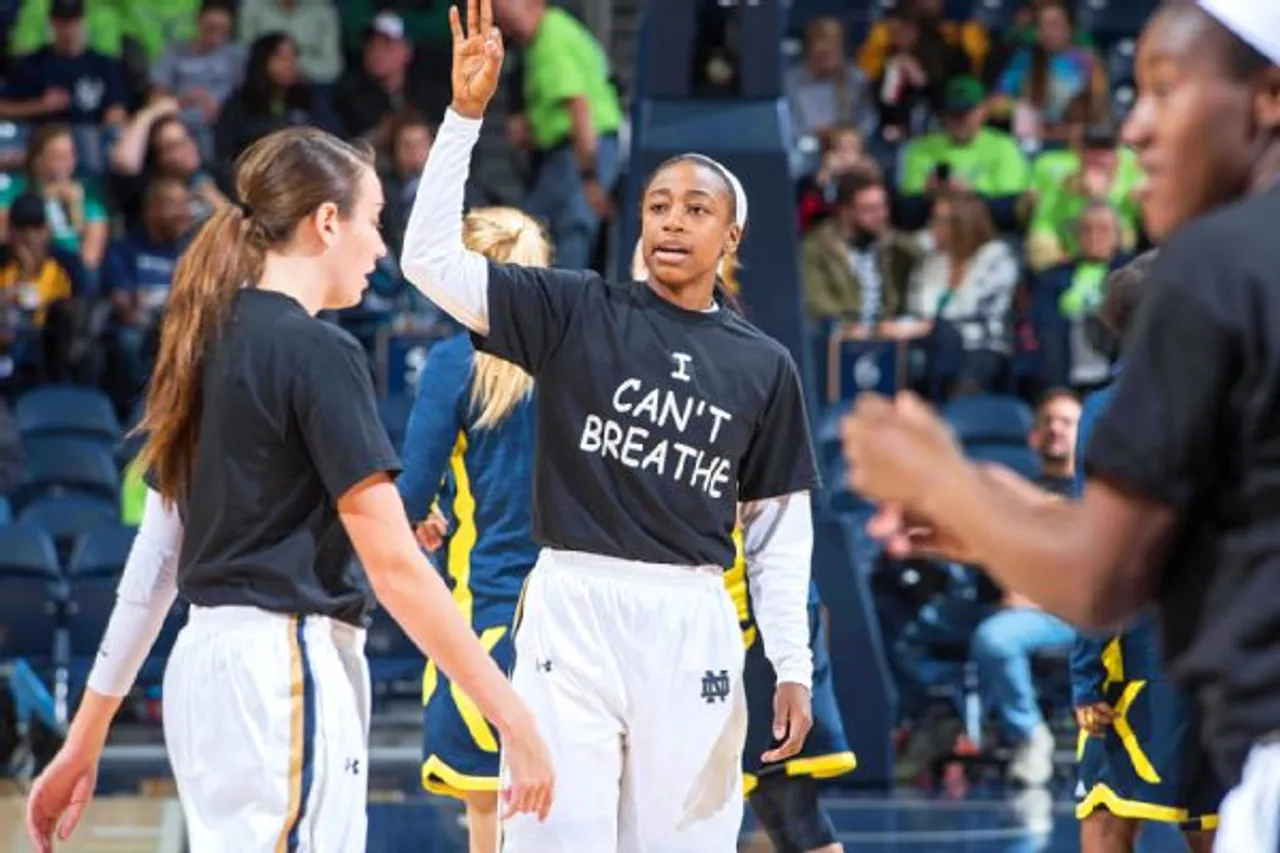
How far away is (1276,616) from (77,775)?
2.50 meters

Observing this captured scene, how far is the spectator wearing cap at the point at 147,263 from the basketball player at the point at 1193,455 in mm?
10311

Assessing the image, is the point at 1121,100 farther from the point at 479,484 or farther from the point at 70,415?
the point at 479,484

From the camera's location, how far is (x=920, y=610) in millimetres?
11281

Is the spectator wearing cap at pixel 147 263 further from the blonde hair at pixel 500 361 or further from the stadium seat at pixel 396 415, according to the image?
the blonde hair at pixel 500 361

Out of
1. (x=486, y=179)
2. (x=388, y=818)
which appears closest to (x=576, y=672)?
(x=388, y=818)

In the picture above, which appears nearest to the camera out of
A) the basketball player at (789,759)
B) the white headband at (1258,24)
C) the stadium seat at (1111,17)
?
the white headband at (1258,24)

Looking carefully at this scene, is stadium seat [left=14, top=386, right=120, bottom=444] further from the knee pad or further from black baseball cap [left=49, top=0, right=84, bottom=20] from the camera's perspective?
the knee pad

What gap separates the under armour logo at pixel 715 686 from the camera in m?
5.36

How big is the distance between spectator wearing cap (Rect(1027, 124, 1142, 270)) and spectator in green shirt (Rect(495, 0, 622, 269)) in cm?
260

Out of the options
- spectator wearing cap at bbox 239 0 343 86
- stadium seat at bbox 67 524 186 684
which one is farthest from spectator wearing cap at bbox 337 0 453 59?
stadium seat at bbox 67 524 186 684

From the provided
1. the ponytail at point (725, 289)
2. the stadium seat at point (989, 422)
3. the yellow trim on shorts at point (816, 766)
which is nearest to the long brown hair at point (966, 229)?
the stadium seat at point (989, 422)

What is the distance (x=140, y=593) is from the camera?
4.46 m

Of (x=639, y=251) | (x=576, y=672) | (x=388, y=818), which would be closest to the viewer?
(x=576, y=672)

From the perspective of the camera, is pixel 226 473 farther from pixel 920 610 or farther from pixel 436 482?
pixel 920 610
